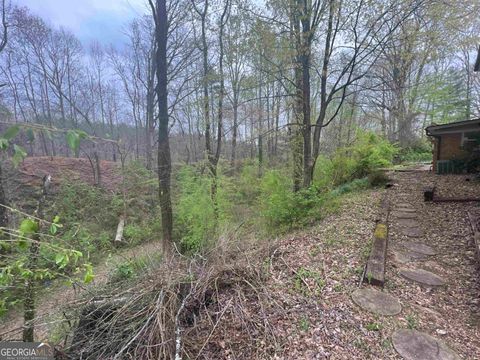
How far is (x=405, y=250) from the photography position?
3451 millimetres

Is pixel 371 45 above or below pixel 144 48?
below

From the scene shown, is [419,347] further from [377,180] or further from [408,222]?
[377,180]

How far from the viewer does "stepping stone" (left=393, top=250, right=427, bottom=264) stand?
3195mm

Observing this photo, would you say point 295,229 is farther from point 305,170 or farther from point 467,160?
point 467,160

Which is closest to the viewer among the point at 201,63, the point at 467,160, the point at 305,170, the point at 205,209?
the point at 305,170

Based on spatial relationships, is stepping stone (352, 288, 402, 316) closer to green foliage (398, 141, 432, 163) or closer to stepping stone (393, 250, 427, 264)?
stepping stone (393, 250, 427, 264)

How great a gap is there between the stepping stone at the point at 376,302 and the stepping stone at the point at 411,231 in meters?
1.87

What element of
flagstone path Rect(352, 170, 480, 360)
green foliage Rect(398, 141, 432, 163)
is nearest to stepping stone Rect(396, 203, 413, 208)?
flagstone path Rect(352, 170, 480, 360)

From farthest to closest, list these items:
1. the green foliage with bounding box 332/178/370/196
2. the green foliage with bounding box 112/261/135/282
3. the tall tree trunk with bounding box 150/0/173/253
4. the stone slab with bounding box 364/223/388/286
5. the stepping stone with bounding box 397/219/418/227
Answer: the green foliage with bounding box 332/178/370/196 → the tall tree trunk with bounding box 150/0/173/253 → the stepping stone with bounding box 397/219/418/227 → the green foliage with bounding box 112/261/135/282 → the stone slab with bounding box 364/223/388/286

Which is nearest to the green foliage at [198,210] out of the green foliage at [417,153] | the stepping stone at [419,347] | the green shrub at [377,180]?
the green shrub at [377,180]

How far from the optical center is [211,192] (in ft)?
23.7

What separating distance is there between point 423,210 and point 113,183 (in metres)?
13.6

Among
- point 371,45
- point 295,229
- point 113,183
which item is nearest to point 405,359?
point 295,229

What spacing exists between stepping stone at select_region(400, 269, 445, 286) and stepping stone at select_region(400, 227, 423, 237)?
1103 millimetres
